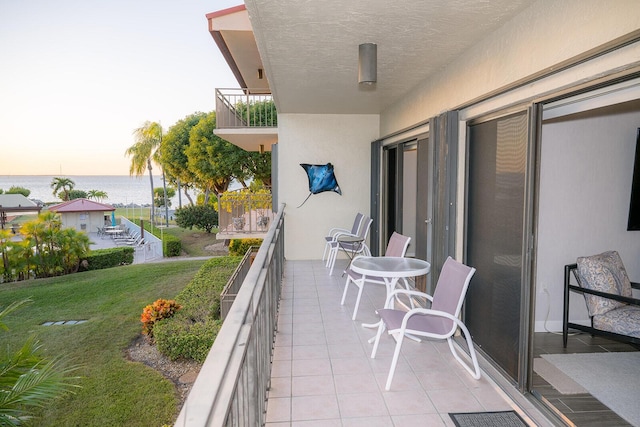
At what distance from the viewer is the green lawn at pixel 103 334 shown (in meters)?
6.25

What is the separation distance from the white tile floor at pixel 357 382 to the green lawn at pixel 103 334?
3.28 metres

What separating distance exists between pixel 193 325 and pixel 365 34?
20.6 ft

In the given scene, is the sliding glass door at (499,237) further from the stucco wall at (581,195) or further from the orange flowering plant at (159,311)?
the orange flowering plant at (159,311)

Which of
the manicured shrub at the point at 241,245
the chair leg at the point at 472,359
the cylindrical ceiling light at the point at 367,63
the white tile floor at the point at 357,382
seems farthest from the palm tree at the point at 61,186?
the chair leg at the point at 472,359

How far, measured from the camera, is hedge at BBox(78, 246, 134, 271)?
18.5 meters

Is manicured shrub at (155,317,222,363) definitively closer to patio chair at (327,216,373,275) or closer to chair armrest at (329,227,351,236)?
patio chair at (327,216,373,275)

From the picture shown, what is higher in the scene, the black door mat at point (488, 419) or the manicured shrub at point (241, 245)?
the black door mat at point (488, 419)

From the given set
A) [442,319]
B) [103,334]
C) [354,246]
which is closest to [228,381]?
[442,319]

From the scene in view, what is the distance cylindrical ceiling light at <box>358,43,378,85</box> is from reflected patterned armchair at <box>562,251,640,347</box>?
9.06ft

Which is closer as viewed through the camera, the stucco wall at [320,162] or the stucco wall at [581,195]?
the stucco wall at [581,195]

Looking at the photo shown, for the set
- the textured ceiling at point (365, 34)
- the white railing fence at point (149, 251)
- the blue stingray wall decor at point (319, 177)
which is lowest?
the white railing fence at point (149, 251)

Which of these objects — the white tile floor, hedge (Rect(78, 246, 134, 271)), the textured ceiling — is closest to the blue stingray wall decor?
the textured ceiling

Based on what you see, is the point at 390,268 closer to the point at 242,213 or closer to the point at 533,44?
the point at 533,44

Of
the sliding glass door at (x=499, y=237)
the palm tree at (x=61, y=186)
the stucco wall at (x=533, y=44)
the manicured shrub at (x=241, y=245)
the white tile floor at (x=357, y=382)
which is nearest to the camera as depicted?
the stucco wall at (x=533, y=44)
